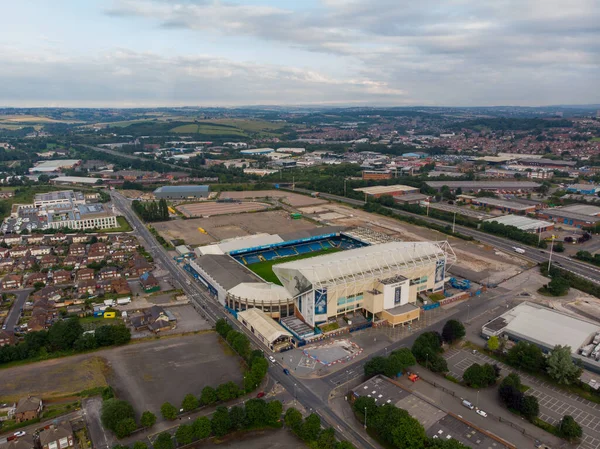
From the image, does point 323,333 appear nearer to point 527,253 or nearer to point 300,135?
point 527,253

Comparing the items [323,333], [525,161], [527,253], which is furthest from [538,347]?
[525,161]

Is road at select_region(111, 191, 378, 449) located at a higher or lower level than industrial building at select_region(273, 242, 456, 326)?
lower

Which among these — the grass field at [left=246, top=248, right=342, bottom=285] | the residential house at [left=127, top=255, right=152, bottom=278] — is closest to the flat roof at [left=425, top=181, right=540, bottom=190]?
the grass field at [left=246, top=248, right=342, bottom=285]

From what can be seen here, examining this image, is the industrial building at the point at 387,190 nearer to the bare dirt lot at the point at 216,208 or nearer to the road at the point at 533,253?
the road at the point at 533,253

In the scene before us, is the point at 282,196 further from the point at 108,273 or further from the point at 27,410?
the point at 27,410

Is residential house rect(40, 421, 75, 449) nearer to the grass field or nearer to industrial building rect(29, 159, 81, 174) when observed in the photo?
the grass field
